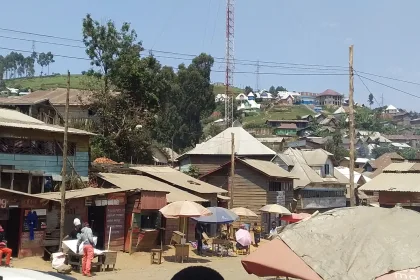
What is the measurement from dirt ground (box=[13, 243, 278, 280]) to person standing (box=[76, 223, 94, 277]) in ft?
0.97

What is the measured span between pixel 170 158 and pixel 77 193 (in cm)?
3706

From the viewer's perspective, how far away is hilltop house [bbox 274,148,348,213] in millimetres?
49312

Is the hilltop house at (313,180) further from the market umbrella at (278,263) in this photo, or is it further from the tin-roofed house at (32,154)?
the market umbrella at (278,263)

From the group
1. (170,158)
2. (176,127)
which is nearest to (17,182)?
(170,158)

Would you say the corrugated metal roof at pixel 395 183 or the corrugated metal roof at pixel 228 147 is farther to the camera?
the corrugated metal roof at pixel 228 147

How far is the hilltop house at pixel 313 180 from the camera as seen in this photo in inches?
1941

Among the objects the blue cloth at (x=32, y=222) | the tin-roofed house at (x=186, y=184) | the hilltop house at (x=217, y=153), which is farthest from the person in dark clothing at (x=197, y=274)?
the hilltop house at (x=217, y=153)

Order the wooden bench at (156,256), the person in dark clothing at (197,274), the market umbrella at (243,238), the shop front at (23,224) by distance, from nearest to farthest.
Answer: the person in dark clothing at (197,274), the shop front at (23,224), the wooden bench at (156,256), the market umbrella at (243,238)

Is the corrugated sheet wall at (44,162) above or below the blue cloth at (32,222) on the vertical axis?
above

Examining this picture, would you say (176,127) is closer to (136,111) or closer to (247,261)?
(136,111)

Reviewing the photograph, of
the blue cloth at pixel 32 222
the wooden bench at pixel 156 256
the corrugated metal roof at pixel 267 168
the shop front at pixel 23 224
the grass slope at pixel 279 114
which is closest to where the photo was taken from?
the shop front at pixel 23 224

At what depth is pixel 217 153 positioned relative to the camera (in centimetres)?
5178

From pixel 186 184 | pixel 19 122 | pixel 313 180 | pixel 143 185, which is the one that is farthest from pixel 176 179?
pixel 313 180

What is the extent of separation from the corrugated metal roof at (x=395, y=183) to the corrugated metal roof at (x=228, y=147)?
17563mm
